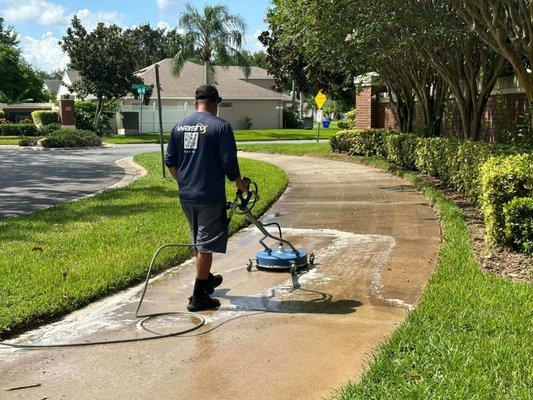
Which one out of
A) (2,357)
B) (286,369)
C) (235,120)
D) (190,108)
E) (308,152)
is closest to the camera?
(286,369)

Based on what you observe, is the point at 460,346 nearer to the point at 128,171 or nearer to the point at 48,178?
the point at 48,178

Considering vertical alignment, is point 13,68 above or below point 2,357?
above

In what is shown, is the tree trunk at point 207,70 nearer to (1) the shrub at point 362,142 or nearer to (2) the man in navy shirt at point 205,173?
(1) the shrub at point 362,142

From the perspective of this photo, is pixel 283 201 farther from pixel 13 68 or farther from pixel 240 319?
pixel 13 68

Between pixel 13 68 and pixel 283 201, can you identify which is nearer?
pixel 283 201

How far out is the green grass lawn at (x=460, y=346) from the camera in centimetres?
342

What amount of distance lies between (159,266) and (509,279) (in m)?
3.52

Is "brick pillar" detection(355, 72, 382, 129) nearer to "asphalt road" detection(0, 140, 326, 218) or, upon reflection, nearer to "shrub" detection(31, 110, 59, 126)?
"asphalt road" detection(0, 140, 326, 218)

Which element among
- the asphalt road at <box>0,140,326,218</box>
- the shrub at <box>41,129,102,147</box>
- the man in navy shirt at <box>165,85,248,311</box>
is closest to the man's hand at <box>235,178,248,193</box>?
the man in navy shirt at <box>165,85,248,311</box>

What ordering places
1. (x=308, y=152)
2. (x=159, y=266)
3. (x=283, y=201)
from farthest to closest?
(x=308, y=152) → (x=283, y=201) → (x=159, y=266)

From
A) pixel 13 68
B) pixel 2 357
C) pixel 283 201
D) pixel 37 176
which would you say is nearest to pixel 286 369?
pixel 2 357

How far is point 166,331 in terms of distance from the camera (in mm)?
4793

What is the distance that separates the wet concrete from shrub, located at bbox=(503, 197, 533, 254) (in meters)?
0.87

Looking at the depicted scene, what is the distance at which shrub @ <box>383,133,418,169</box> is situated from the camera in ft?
51.2
